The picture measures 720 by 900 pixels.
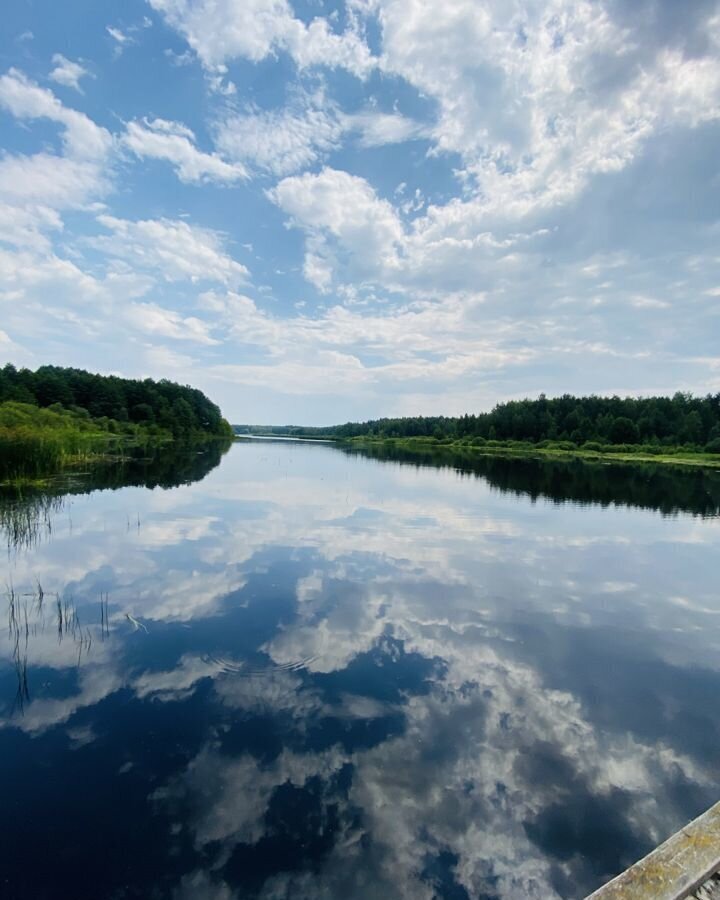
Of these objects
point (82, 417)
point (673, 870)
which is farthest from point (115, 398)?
point (673, 870)

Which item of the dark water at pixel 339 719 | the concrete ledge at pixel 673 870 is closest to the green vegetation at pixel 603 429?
the dark water at pixel 339 719

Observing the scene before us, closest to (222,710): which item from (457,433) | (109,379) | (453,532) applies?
(453,532)

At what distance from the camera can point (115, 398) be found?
10744 centimetres

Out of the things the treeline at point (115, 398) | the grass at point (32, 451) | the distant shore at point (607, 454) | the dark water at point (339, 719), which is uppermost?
the treeline at point (115, 398)

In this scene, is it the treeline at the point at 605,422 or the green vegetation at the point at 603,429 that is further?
the treeline at the point at 605,422

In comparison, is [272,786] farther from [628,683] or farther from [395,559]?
[395,559]

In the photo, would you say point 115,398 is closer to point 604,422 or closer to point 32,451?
point 32,451

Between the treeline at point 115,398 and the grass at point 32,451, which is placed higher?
the treeline at point 115,398

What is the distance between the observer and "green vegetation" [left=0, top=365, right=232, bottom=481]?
2895 centimetres

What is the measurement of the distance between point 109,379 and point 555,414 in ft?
384

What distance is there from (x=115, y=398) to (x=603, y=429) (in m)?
115

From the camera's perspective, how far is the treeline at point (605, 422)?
110 m

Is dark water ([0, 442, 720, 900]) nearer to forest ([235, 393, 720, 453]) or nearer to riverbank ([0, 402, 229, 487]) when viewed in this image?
riverbank ([0, 402, 229, 487])

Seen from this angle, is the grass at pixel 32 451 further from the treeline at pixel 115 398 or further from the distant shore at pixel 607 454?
Result: the distant shore at pixel 607 454
